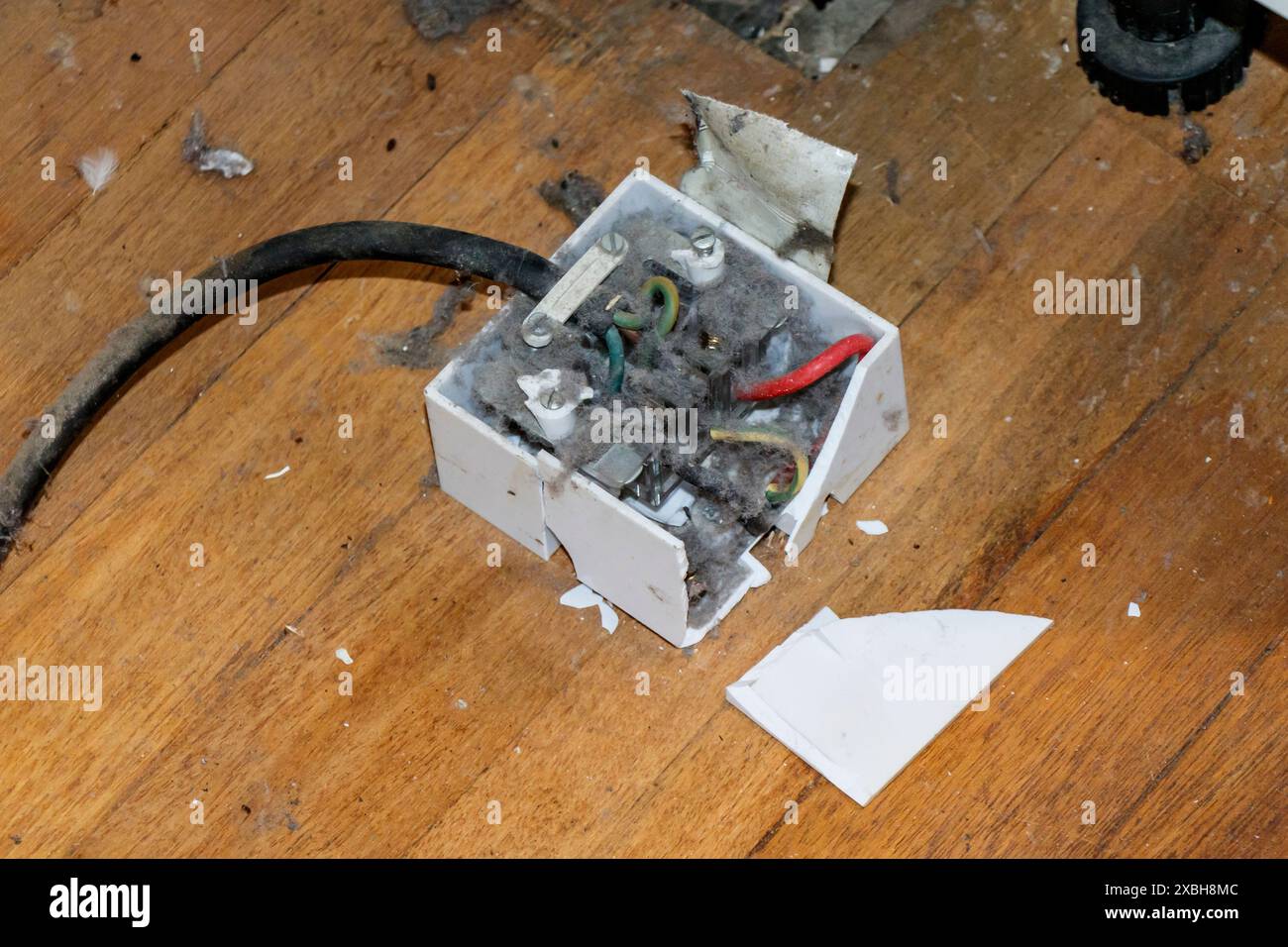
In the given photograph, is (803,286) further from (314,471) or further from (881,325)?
(314,471)

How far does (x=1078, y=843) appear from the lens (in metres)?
1.80

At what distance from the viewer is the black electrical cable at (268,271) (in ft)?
6.26

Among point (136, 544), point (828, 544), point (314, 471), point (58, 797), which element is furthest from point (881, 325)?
point (58, 797)

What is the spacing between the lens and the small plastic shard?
1.85 metres

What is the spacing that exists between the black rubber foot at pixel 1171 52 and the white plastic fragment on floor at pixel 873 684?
1.84ft

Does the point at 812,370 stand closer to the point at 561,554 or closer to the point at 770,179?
the point at 770,179

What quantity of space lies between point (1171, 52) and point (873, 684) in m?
0.71

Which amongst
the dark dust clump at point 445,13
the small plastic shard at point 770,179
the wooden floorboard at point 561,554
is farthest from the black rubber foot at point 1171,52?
the dark dust clump at point 445,13

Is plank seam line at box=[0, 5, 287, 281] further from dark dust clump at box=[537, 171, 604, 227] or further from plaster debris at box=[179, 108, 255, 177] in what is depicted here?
dark dust clump at box=[537, 171, 604, 227]

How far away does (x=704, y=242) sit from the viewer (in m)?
1.88

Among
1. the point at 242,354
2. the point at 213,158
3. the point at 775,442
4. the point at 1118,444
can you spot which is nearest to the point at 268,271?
the point at 242,354

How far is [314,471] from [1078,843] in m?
0.76

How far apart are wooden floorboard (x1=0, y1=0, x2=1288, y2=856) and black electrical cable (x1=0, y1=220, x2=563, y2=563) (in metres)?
0.06

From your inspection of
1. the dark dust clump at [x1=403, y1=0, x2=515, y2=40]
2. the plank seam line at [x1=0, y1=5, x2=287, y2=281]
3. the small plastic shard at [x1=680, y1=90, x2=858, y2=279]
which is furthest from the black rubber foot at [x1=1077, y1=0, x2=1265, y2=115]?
the plank seam line at [x1=0, y1=5, x2=287, y2=281]
